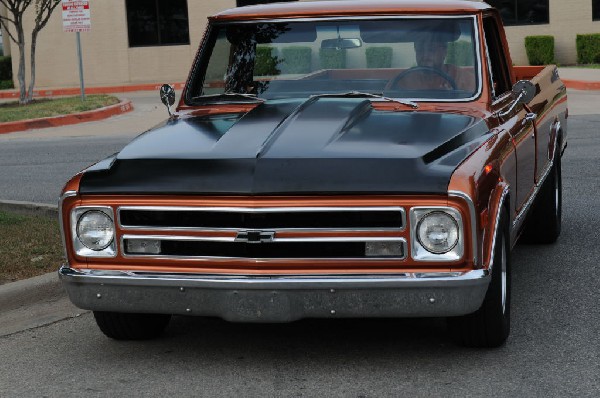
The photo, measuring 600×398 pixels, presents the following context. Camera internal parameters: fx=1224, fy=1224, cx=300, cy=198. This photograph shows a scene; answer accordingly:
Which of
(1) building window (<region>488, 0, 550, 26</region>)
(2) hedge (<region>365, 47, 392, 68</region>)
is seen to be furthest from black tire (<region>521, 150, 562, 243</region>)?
(1) building window (<region>488, 0, 550, 26</region>)

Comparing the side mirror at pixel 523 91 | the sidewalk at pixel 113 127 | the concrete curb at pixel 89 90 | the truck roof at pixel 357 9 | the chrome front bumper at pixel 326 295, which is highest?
the truck roof at pixel 357 9

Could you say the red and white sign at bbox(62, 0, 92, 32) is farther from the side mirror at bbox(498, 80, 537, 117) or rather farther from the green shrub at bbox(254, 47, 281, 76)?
the side mirror at bbox(498, 80, 537, 117)

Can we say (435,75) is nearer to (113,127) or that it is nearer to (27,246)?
(27,246)

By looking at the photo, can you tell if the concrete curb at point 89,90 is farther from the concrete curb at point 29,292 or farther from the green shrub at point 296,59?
the green shrub at point 296,59

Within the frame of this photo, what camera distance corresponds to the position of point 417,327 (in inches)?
243

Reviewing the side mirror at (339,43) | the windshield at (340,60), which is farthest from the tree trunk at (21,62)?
the side mirror at (339,43)

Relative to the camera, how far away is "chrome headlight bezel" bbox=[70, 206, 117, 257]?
17.9 feet

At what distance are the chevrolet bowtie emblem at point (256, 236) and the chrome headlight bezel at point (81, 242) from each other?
615 mm

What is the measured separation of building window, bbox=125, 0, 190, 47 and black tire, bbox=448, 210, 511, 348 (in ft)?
95.9

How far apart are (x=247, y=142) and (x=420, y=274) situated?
102 cm

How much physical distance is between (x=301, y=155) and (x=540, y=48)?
28.1 metres

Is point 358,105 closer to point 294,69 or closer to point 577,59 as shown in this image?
point 294,69

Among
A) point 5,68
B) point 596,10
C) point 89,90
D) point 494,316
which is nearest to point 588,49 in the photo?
point 596,10

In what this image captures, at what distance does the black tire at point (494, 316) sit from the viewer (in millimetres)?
5500
